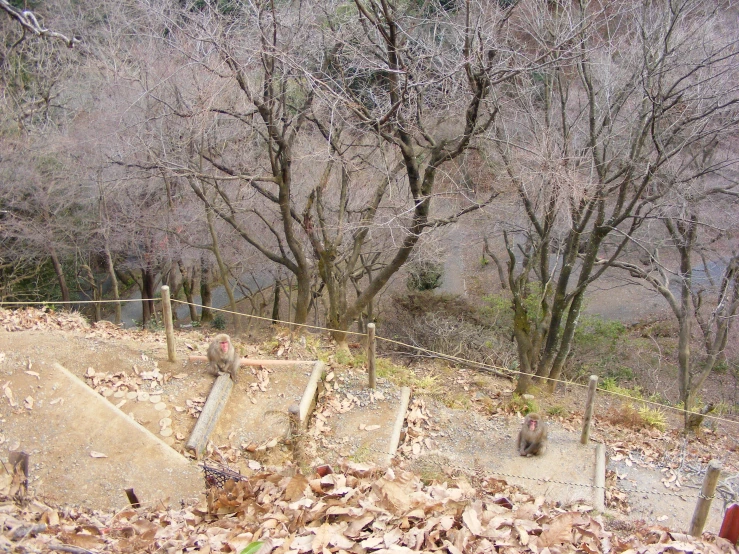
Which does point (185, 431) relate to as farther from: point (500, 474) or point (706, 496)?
point (706, 496)

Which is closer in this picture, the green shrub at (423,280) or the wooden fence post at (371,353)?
the wooden fence post at (371,353)

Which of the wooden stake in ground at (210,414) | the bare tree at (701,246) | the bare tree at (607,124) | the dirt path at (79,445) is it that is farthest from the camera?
the bare tree at (701,246)

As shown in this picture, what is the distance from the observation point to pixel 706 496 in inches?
195

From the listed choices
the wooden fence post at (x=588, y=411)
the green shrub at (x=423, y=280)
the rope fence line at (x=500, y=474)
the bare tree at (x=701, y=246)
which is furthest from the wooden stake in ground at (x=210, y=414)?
the green shrub at (x=423, y=280)

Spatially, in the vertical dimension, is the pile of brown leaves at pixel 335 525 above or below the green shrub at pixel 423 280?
below

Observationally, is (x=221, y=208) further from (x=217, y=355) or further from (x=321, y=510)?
(x=321, y=510)

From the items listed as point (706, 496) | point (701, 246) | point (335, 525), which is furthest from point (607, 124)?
point (335, 525)

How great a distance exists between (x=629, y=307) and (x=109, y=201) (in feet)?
48.4

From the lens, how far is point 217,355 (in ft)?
24.1

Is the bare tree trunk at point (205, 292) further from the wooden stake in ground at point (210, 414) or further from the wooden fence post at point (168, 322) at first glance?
the wooden stake in ground at point (210, 414)

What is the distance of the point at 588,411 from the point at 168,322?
5.15 meters

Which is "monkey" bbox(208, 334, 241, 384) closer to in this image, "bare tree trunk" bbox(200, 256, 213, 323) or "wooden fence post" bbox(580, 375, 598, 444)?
"wooden fence post" bbox(580, 375, 598, 444)

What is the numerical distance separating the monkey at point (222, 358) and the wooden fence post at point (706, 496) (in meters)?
4.98

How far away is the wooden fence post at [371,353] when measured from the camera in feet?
25.1
